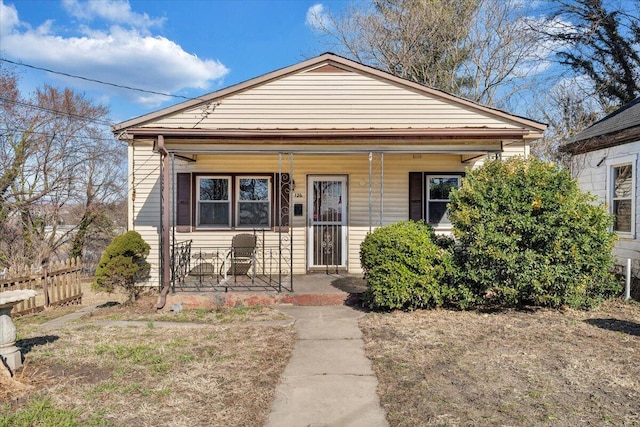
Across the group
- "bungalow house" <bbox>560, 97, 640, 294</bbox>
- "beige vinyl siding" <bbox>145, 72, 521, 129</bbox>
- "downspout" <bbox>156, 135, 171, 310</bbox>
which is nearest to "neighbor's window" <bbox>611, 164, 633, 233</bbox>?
"bungalow house" <bbox>560, 97, 640, 294</bbox>

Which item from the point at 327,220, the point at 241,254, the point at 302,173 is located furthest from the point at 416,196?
the point at 241,254

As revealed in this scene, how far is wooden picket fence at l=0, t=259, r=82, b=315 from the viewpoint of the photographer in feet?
24.9

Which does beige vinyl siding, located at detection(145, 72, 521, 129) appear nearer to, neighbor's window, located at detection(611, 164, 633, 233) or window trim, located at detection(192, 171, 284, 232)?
window trim, located at detection(192, 171, 284, 232)

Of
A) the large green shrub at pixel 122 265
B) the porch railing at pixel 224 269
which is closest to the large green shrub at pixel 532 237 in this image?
the porch railing at pixel 224 269

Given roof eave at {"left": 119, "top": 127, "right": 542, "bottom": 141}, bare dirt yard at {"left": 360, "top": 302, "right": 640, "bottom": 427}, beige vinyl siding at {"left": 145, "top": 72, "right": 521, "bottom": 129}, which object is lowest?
bare dirt yard at {"left": 360, "top": 302, "right": 640, "bottom": 427}

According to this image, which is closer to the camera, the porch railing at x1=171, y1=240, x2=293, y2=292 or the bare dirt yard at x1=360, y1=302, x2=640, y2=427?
the bare dirt yard at x1=360, y1=302, x2=640, y2=427

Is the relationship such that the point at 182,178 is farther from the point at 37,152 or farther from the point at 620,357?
the point at 37,152

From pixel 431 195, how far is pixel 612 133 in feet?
13.1

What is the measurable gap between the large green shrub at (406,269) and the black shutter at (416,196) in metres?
2.86

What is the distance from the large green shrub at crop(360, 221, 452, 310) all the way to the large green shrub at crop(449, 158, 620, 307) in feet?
1.41

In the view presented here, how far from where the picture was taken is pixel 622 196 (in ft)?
28.8

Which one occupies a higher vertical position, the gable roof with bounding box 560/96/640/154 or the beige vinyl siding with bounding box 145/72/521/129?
the beige vinyl siding with bounding box 145/72/521/129

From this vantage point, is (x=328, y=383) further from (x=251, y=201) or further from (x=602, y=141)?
(x=602, y=141)

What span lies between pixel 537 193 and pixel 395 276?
252cm
